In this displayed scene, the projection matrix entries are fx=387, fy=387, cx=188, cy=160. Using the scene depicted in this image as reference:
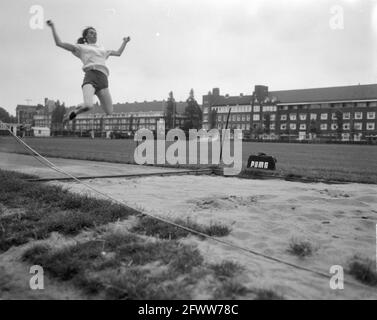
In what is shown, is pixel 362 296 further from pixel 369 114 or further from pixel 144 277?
pixel 369 114

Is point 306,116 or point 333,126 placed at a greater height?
point 306,116

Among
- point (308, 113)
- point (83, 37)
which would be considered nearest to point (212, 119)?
point (308, 113)

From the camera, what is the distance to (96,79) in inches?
183

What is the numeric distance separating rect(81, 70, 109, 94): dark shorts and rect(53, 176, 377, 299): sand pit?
1.87 meters

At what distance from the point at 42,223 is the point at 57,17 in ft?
8.41

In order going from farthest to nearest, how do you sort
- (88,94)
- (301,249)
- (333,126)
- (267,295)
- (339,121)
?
(333,126) < (339,121) < (88,94) < (301,249) < (267,295)

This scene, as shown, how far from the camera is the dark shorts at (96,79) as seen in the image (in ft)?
15.1

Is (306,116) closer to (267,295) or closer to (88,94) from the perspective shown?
(88,94)

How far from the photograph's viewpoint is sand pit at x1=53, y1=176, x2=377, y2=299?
3.27m

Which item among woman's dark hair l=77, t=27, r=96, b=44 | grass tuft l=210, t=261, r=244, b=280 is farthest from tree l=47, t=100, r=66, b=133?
grass tuft l=210, t=261, r=244, b=280

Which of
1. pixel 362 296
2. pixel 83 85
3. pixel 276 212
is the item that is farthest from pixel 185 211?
pixel 362 296

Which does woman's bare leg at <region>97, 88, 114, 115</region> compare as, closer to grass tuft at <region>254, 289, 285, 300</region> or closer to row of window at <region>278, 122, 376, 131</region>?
grass tuft at <region>254, 289, 285, 300</region>

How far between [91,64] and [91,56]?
123 mm
